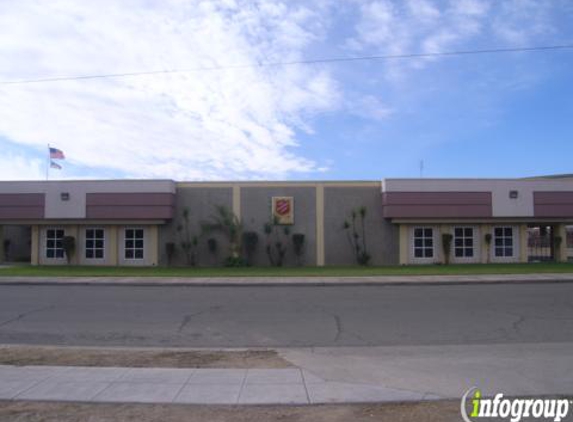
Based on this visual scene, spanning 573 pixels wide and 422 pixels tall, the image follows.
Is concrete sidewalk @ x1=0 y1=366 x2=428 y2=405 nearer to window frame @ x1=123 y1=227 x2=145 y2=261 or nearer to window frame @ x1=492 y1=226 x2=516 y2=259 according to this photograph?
window frame @ x1=123 y1=227 x2=145 y2=261

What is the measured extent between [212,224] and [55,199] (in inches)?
360

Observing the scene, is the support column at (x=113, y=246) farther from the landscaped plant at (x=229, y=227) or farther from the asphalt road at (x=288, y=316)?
the asphalt road at (x=288, y=316)

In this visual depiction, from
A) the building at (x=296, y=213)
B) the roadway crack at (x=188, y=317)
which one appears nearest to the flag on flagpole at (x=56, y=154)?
the building at (x=296, y=213)

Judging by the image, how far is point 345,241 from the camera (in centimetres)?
2983

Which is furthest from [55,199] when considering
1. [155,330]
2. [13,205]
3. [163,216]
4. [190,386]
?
[190,386]

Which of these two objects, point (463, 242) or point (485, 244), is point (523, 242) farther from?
point (463, 242)

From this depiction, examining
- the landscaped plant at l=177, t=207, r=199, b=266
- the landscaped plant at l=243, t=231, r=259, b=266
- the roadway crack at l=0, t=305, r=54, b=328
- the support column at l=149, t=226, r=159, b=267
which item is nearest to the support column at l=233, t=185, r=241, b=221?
the landscaped plant at l=243, t=231, r=259, b=266

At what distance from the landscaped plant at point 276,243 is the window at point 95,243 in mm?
9714

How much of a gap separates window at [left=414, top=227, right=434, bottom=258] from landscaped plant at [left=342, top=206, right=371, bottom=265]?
3023 millimetres

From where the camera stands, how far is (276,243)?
29562mm

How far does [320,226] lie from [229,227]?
515cm

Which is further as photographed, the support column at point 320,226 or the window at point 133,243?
the window at point 133,243

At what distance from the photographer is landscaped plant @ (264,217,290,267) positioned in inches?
1159

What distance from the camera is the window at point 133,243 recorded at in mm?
30266
